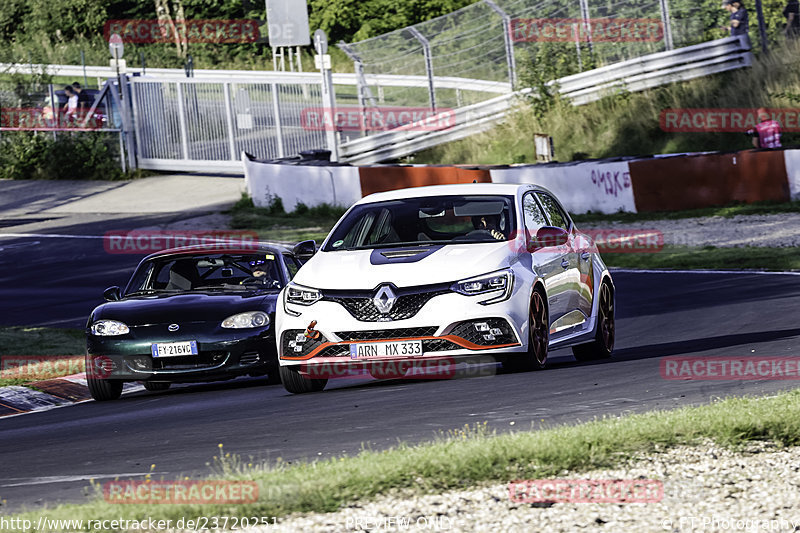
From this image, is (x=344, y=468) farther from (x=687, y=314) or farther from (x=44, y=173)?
(x=44, y=173)

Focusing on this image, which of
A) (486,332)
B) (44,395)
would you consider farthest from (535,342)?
(44,395)

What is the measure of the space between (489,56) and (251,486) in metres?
28.5

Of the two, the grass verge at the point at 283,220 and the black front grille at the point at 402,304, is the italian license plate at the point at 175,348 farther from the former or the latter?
the grass verge at the point at 283,220

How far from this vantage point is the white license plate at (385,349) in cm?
983

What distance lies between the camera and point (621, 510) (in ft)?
18.6

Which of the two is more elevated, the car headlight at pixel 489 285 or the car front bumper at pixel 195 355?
the car headlight at pixel 489 285

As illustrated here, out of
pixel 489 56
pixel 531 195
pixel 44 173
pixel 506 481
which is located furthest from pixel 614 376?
pixel 44 173

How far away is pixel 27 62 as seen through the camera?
4206 cm

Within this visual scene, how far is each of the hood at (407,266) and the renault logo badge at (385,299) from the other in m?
0.07

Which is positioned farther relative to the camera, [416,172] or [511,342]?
[416,172]

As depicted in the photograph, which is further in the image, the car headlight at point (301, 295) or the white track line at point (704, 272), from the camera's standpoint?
the white track line at point (704, 272)

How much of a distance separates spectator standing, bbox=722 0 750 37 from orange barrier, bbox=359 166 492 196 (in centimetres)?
830

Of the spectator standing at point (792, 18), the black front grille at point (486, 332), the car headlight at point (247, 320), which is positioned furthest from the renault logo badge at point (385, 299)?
the spectator standing at point (792, 18)

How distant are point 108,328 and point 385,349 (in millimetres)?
3335
